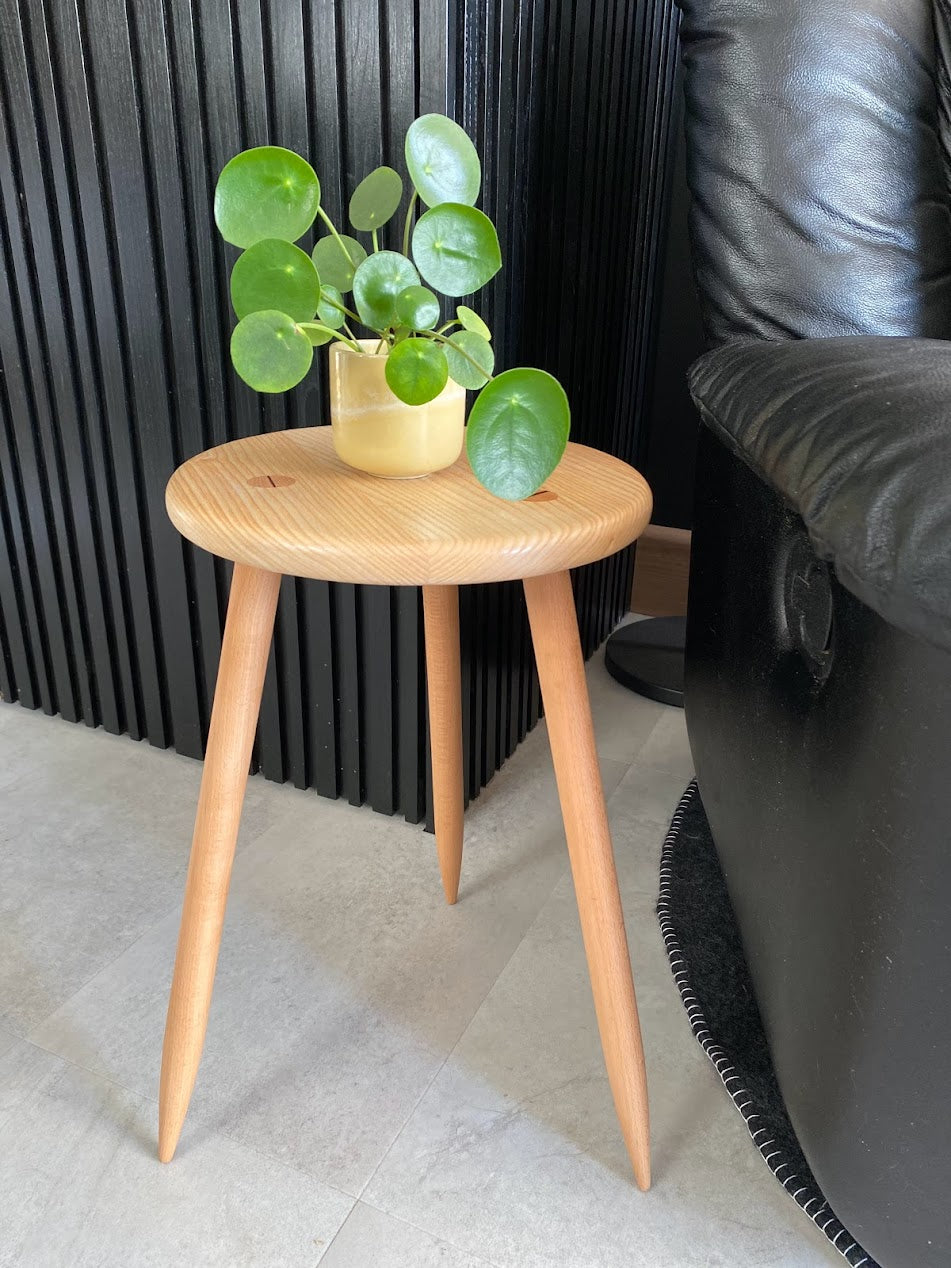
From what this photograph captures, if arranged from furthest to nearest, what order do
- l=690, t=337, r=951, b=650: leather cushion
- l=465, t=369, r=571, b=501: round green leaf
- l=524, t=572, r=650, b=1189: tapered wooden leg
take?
l=524, t=572, r=650, b=1189: tapered wooden leg < l=465, t=369, r=571, b=501: round green leaf < l=690, t=337, r=951, b=650: leather cushion

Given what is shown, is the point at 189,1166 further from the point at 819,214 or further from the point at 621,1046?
the point at 819,214

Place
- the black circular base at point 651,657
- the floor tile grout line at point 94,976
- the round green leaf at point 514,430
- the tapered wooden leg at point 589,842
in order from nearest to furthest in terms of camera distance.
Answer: the round green leaf at point 514,430 < the tapered wooden leg at point 589,842 < the floor tile grout line at point 94,976 < the black circular base at point 651,657

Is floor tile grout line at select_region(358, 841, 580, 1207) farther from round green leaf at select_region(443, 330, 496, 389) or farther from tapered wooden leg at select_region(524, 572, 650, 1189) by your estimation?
round green leaf at select_region(443, 330, 496, 389)

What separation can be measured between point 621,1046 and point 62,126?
1.04 metres

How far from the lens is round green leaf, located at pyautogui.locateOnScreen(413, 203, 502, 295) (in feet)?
1.98

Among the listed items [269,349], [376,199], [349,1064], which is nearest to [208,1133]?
[349,1064]

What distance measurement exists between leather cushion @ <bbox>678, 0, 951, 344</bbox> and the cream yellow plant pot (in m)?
0.30

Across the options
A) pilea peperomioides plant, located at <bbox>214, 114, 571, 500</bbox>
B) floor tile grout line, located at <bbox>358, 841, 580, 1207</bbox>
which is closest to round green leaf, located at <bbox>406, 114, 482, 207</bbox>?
pilea peperomioides plant, located at <bbox>214, 114, 571, 500</bbox>

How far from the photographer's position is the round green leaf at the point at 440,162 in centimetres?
63

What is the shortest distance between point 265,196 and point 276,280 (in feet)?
0.19

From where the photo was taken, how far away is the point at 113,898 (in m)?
1.02

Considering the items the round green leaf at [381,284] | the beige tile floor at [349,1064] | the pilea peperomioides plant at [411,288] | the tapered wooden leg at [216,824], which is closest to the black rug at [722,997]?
the beige tile floor at [349,1064]

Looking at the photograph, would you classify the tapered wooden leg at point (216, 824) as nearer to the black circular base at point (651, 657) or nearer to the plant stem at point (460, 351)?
the plant stem at point (460, 351)

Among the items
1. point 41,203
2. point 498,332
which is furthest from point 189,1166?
point 41,203
